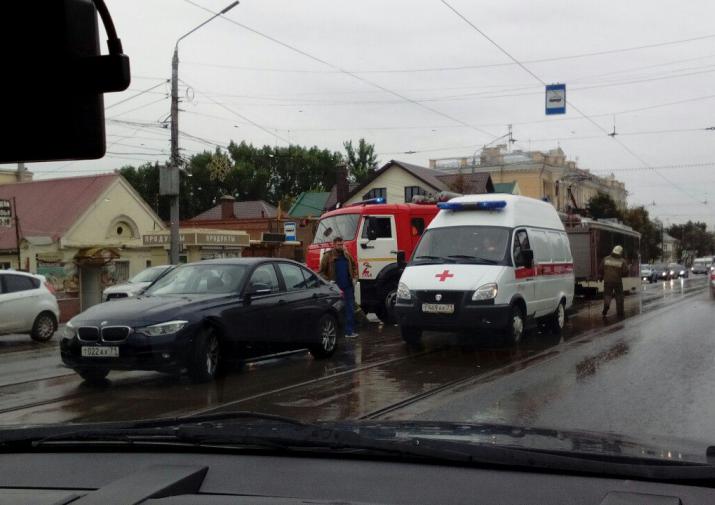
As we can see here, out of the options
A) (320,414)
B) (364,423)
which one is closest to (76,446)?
(364,423)

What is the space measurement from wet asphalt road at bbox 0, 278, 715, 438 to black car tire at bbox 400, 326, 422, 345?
186 millimetres

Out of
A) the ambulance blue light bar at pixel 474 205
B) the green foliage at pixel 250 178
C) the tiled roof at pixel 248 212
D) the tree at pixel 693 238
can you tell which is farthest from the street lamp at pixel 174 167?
the tree at pixel 693 238

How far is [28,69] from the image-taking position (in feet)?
8.21

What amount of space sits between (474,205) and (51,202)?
2764 cm

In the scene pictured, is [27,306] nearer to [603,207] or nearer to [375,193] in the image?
[375,193]

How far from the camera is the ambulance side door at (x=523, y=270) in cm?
1301

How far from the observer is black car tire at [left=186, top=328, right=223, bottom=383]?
935 cm

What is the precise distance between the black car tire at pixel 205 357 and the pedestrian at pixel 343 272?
5.43 meters

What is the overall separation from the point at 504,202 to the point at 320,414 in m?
7.11

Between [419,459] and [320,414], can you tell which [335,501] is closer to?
[419,459]

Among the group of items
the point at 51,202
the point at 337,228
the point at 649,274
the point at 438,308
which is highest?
the point at 51,202

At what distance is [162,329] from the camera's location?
911 centimetres

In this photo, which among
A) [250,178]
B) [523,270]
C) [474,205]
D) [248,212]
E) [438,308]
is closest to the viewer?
[438,308]

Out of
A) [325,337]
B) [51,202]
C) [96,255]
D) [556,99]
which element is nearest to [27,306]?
[325,337]
